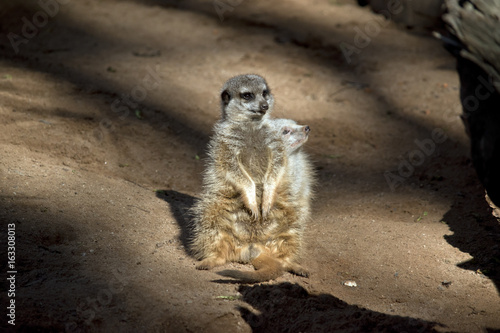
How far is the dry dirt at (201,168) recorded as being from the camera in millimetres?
2674

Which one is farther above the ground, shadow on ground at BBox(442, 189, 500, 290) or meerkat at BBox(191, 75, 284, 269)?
shadow on ground at BBox(442, 189, 500, 290)

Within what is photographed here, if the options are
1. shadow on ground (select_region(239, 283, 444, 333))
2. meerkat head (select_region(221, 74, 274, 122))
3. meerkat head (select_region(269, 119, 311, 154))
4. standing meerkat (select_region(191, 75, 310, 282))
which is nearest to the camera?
shadow on ground (select_region(239, 283, 444, 333))

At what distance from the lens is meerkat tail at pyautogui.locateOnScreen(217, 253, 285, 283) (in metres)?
2.96

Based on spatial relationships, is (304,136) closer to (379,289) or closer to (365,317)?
(379,289)

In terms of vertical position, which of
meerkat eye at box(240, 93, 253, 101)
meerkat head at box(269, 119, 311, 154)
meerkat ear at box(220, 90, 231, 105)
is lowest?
meerkat head at box(269, 119, 311, 154)

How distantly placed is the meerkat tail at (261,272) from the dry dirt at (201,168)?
0.06m

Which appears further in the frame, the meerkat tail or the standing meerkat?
the standing meerkat

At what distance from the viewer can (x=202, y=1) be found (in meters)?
8.14

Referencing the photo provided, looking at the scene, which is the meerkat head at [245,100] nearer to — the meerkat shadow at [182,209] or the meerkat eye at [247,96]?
the meerkat eye at [247,96]

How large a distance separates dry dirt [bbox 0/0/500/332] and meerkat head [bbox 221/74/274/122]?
95 centimetres

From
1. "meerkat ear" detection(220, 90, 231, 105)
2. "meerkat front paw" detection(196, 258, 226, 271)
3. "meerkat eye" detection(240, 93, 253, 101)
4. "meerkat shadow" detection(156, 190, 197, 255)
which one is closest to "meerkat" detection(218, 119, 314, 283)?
"meerkat front paw" detection(196, 258, 226, 271)

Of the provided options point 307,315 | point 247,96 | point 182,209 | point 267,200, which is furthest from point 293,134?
point 307,315

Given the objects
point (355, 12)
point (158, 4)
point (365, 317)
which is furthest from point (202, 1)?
point (365, 317)

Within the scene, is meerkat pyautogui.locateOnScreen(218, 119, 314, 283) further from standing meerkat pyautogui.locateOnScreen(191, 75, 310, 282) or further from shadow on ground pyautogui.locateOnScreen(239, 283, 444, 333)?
shadow on ground pyautogui.locateOnScreen(239, 283, 444, 333)
